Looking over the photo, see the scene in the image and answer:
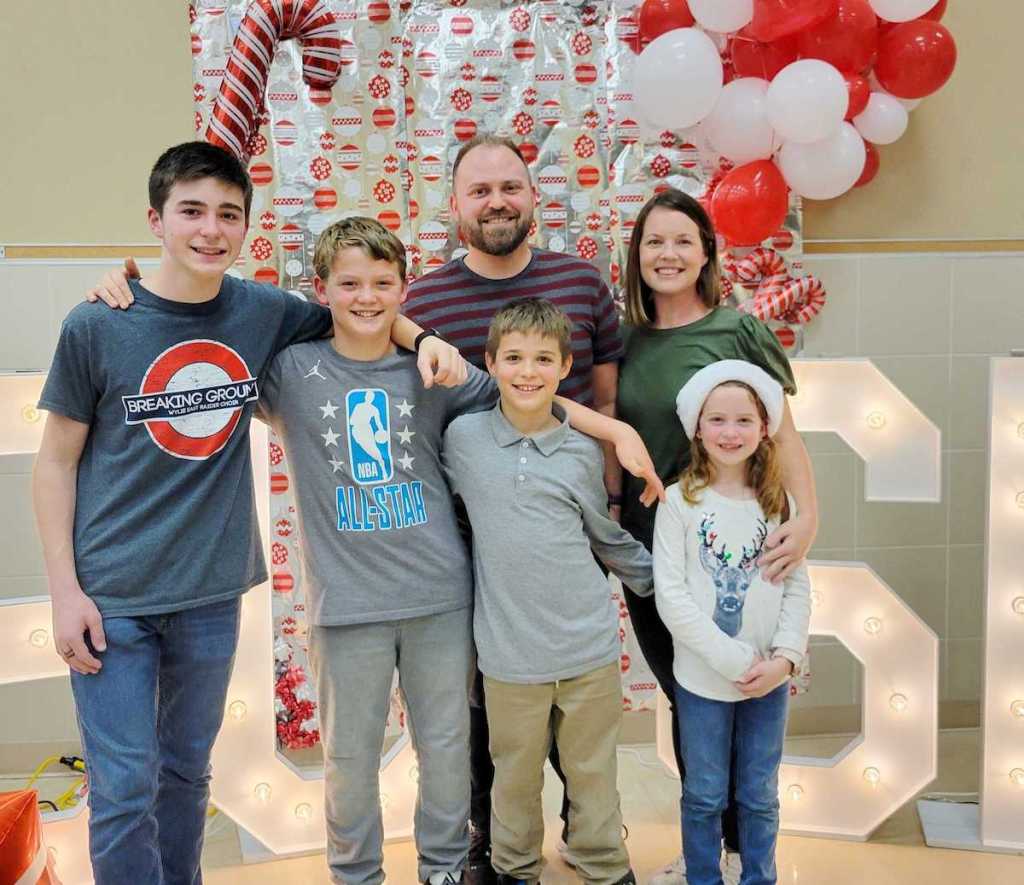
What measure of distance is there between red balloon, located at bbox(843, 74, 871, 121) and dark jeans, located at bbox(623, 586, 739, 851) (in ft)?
4.89

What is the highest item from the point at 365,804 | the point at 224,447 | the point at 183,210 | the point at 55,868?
the point at 183,210

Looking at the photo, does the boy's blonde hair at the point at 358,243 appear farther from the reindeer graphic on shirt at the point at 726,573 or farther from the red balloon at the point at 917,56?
the red balloon at the point at 917,56

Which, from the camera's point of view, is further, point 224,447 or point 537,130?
point 537,130

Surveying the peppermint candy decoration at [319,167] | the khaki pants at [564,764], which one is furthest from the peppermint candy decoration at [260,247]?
the khaki pants at [564,764]

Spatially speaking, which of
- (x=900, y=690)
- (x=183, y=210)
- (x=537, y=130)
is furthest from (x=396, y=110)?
(x=900, y=690)

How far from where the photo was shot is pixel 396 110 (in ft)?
9.36

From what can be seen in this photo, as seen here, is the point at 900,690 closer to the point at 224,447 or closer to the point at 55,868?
the point at 224,447

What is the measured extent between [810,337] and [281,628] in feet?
6.27

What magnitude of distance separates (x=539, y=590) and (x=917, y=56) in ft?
6.02

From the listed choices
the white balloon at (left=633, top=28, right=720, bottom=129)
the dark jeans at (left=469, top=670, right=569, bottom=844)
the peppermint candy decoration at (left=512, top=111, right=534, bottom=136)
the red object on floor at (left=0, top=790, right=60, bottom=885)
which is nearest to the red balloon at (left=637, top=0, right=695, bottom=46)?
the white balloon at (left=633, top=28, right=720, bottom=129)

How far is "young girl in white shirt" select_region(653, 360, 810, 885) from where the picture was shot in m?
1.93

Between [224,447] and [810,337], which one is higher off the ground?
[810,337]

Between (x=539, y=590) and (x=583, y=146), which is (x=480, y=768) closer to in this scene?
(x=539, y=590)

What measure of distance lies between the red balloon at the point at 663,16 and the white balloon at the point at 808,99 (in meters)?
0.33
